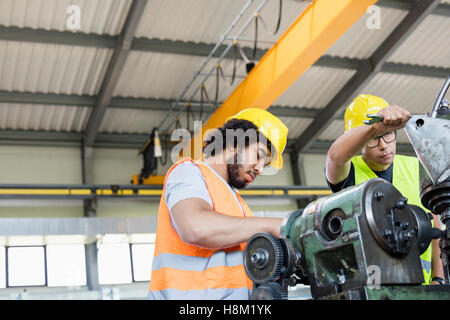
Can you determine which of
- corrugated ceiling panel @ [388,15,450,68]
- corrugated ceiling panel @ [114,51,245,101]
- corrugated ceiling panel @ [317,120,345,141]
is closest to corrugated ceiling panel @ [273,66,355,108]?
corrugated ceiling panel @ [317,120,345,141]

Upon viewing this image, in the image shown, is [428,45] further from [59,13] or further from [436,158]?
[436,158]

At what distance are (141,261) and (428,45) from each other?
5930 millimetres

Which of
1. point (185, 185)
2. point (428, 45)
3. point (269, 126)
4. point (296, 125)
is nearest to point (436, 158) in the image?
point (185, 185)

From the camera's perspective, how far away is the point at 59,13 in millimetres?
7199

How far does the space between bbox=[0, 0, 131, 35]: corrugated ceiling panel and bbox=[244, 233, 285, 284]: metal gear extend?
20.4 feet

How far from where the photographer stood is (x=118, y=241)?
8.87m

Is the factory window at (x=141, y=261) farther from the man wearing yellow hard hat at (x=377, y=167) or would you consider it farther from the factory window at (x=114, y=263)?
the man wearing yellow hard hat at (x=377, y=167)

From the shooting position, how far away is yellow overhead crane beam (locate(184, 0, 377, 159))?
214 inches

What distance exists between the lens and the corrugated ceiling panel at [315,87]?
9594 millimetres

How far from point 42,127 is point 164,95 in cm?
216

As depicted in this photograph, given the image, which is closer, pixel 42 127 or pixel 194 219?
pixel 194 219

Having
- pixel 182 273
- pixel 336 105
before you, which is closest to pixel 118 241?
pixel 336 105
